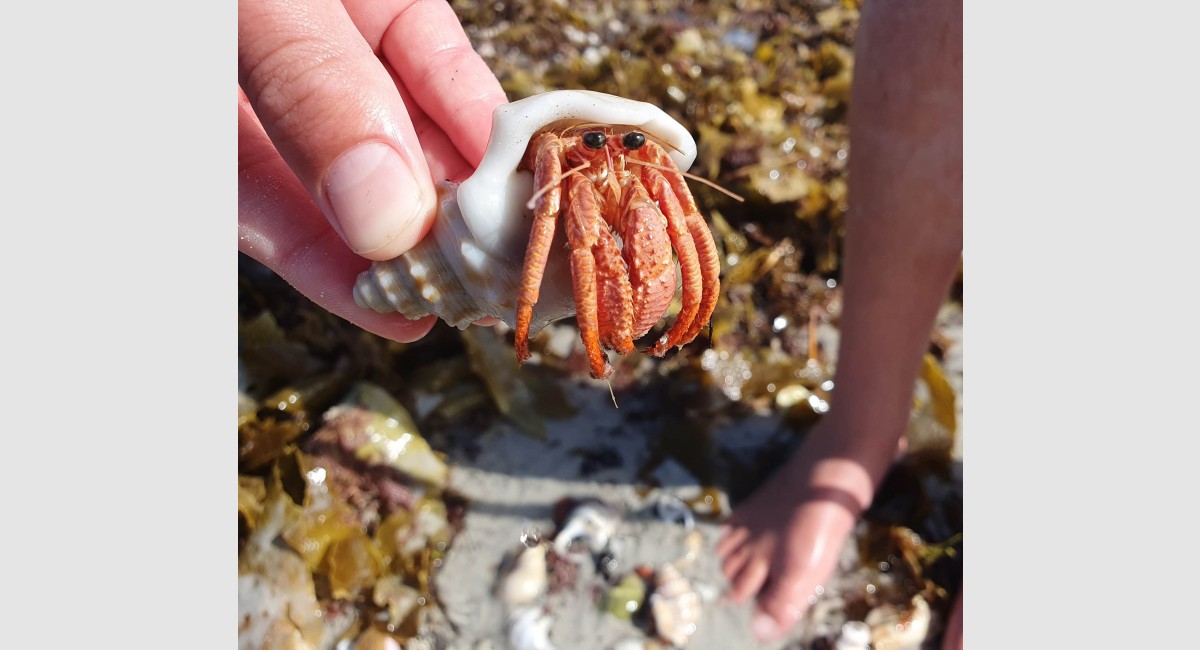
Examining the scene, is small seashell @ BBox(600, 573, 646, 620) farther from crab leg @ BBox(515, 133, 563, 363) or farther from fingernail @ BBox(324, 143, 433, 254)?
fingernail @ BBox(324, 143, 433, 254)

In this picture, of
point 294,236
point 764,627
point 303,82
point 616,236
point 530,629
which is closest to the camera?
point 303,82

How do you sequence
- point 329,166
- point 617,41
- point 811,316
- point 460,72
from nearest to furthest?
point 329,166
point 460,72
point 811,316
point 617,41

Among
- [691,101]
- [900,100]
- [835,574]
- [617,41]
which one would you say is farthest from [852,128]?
[617,41]

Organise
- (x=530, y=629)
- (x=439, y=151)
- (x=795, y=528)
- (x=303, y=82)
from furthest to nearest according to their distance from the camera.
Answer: (x=795, y=528)
(x=530, y=629)
(x=439, y=151)
(x=303, y=82)

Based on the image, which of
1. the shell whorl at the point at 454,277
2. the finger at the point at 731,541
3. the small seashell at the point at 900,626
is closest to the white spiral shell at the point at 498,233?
the shell whorl at the point at 454,277

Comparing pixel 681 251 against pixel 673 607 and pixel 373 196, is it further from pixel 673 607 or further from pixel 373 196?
pixel 673 607

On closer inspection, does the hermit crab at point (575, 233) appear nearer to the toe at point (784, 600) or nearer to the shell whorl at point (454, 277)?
the shell whorl at point (454, 277)

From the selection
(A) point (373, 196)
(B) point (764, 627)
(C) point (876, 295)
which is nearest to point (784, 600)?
(B) point (764, 627)

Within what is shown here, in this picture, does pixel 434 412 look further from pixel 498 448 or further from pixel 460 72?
pixel 460 72
